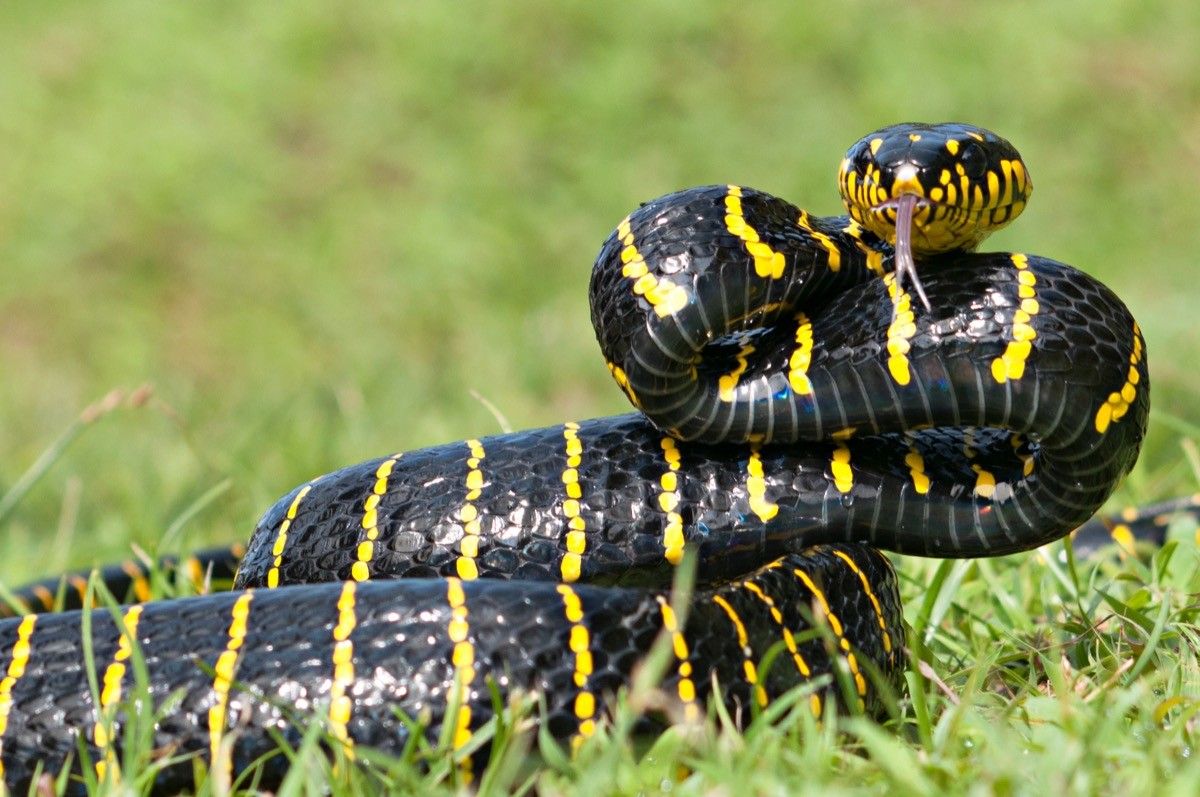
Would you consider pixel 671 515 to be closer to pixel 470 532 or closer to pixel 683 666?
pixel 470 532

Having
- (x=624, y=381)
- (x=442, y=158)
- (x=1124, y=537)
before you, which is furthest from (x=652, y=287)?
(x=442, y=158)

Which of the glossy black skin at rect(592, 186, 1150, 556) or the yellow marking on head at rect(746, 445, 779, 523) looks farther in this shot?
the yellow marking on head at rect(746, 445, 779, 523)

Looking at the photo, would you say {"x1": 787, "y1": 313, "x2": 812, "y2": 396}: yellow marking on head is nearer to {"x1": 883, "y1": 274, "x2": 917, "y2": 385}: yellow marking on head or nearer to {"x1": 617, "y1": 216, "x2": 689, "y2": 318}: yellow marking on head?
{"x1": 883, "y1": 274, "x2": 917, "y2": 385}: yellow marking on head

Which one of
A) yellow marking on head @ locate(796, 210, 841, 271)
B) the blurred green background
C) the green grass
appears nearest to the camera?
yellow marking on head @ locate(796, 210, 841, 271)

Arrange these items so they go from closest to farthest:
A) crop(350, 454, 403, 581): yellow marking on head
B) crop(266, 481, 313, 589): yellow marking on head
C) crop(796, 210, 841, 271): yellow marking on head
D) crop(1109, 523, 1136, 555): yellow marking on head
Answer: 1. crop(796, 210, 841, 271): yellow marking on head
2. crop(350, 454, 403, 581): yellow marking on head
3. crop(266, 481, 313, 589): yellow marking on head
4. crop(1109, 523, 1136, 555): yellow marking on head

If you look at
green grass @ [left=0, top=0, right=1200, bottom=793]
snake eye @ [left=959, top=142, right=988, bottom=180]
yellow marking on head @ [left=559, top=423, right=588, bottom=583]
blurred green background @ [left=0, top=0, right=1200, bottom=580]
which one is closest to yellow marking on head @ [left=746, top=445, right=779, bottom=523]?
yellow marking on head @ [left=559, top=423, right=588, bottom=583]

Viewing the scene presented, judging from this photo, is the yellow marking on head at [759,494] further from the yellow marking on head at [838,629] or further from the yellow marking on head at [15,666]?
the yellow marking on head at [15,666]
